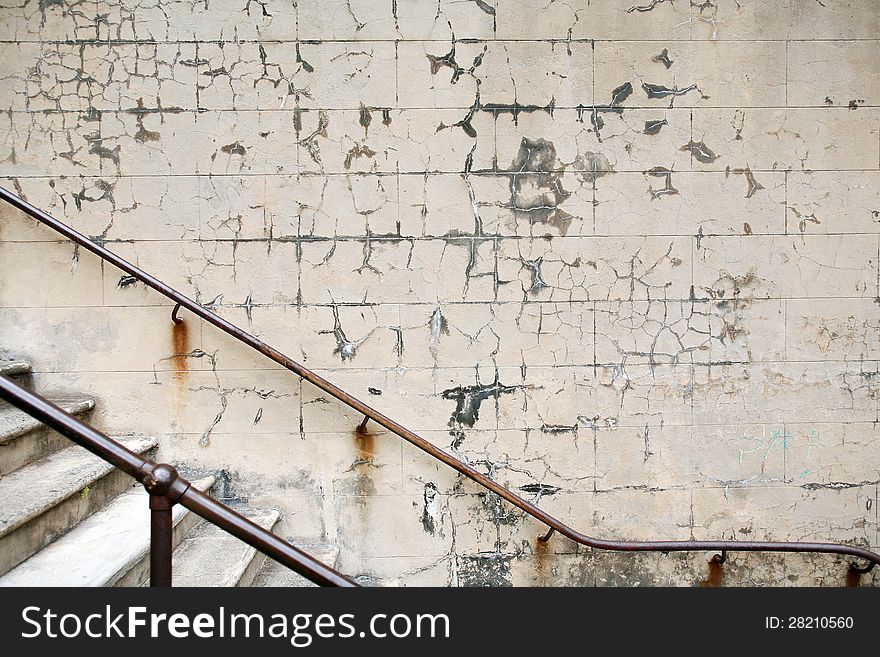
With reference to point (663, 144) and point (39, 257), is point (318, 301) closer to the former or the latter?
point (39, 257)

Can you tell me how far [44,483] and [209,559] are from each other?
0.58m

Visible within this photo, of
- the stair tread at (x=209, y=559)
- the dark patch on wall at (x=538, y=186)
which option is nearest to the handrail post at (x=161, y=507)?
the stair tread at (x=209, y=559)

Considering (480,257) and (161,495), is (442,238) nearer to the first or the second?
(480,257)

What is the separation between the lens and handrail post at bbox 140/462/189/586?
91 cm

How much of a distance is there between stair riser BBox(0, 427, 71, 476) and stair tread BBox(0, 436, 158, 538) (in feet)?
0.06

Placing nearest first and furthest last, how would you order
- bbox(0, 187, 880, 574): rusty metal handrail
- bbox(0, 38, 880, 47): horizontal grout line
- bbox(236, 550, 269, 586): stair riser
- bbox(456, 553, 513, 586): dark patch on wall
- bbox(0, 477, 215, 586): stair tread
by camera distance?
1. bbox(0, 477, 215, 586): stair tread
2. bbox(236, 550, 269, 586): stair riser
3. bbox(0, 187, 880, 574): rusty metal handrail
4. bbox(0, 38, 880, 47): horizontal grout line
5. bbox(456, 553, 513, 586): dark patch on wall

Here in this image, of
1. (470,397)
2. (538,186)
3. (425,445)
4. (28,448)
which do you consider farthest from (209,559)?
(538,186)

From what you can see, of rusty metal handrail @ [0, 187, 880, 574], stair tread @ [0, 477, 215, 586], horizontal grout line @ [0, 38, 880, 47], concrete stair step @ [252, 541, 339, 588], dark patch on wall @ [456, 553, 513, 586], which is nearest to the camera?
stair tread @ [0, 477, 215, 586]

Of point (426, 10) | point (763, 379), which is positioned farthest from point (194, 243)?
point (763, 379)

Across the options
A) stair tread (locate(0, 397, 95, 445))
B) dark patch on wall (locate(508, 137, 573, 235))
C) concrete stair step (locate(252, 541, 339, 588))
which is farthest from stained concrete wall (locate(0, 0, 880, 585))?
stair tread (locate(0, 397, 95, 445))

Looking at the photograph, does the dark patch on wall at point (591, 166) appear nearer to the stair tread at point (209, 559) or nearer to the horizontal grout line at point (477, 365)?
the horizontal grout line at point (477, 365)

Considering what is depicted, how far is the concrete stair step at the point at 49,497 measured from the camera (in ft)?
4.84

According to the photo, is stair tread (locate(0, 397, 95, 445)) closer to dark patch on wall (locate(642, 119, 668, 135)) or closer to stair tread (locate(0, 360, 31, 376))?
stair tread (locate(0, 360, 31, 376))

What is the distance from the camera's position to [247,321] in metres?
2.28
